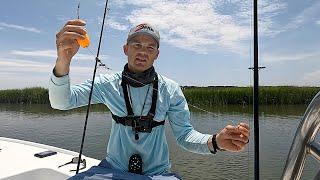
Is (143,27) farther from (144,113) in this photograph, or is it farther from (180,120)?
(180,120)

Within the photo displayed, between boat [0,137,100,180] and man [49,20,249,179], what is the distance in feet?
4.09

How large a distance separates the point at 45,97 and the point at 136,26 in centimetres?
3644

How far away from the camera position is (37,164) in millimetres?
3674

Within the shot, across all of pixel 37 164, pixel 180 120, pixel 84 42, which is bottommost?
pixel 37 164

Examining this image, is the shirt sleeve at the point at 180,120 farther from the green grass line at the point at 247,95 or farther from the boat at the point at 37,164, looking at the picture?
the green grass line at the point at 247,95

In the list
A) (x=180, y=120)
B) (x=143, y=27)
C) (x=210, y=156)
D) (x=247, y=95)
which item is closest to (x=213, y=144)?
(x=180, y=120)

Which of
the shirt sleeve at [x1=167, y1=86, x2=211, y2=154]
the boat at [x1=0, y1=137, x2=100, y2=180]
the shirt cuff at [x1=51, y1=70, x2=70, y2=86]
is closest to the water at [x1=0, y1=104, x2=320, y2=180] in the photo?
the shirt sleeve at [x1=167, y1=86, x2=211, y2=154]

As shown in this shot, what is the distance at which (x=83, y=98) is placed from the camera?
240 cm

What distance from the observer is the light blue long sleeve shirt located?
2.33 m

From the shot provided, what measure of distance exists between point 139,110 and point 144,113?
0.15 feet

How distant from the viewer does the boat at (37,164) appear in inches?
133

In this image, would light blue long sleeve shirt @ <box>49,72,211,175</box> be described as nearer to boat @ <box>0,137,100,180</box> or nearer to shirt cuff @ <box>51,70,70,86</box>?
shirt cuff @ <box>51,70,70,86</box>

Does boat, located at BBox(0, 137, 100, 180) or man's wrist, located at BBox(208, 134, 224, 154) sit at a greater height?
man's wrist, located at BBox(208, 134, 224, 154)

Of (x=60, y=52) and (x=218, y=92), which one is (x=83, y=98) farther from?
(x=218, y=92)
